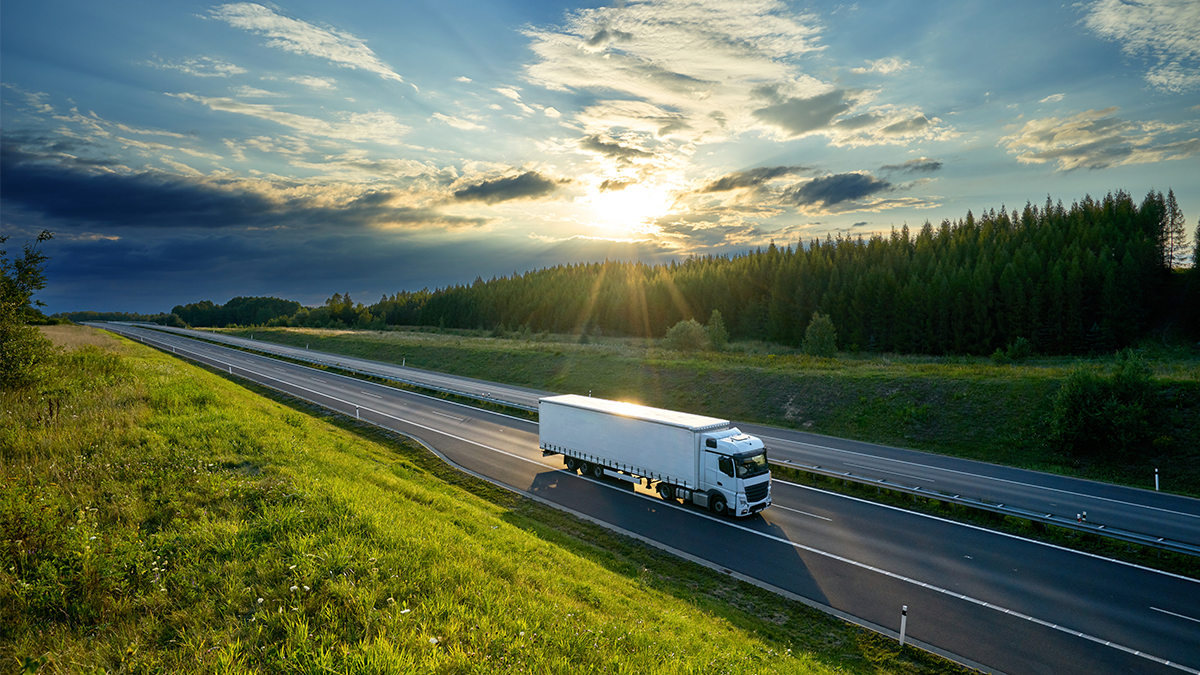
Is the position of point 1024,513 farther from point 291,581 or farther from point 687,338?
point 687,338

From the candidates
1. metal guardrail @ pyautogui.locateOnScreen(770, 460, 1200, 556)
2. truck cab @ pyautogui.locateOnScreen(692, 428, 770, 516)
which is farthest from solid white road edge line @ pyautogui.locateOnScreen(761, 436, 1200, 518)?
truck cab @ pyautogui.locateOnScreen(692, 428, 770, 516)

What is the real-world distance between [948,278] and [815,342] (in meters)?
34.2

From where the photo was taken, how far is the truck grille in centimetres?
2077

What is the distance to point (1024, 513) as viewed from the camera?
68.6ft

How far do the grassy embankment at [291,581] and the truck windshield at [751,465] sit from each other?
524 centimetres

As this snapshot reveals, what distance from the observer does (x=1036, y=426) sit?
31.7 meters

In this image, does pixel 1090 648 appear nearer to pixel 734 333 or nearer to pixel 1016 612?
pixel 1016 612

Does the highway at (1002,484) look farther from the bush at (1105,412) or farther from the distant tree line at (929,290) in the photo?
the distant tree line at (929,290)

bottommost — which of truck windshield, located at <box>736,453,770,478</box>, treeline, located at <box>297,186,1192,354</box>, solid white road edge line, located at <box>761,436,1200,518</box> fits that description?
solid white road edge line, located at <box>761,436,1200,518</box>

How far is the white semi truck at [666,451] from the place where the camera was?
20984 mm

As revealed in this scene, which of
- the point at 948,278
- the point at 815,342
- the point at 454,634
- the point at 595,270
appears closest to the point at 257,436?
the point at 454,634

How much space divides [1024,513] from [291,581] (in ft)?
84.9

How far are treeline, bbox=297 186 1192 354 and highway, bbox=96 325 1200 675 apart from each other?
2618 inches

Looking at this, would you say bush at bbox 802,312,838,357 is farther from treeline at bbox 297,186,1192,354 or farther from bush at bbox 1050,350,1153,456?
bush at bbox 1050,350,1153,456
